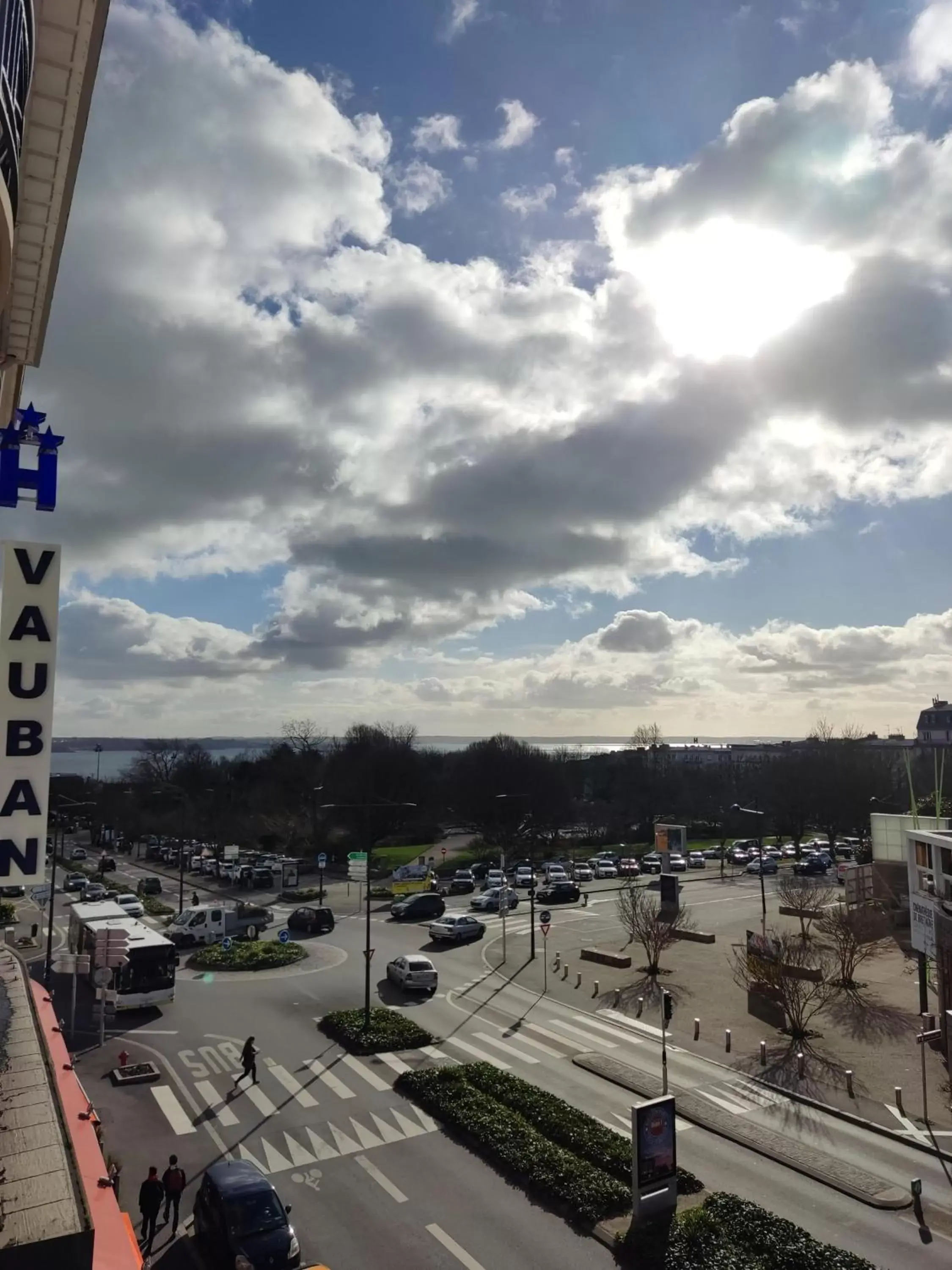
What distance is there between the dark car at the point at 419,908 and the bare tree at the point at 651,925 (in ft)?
41.2

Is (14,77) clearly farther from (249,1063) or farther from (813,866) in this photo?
(813,866)

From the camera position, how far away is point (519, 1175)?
58.6ft

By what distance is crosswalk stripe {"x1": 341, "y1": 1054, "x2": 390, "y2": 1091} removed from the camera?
23266 millimetres

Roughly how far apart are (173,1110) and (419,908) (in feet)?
101

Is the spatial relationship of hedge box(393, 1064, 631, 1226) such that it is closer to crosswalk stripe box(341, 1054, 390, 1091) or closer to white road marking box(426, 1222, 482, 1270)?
crosswalk stripe box(341, 1054, 390, 1091)

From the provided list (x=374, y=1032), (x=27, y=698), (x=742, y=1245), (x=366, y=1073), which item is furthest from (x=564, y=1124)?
(x=27, y=698)

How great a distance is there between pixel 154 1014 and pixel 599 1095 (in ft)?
57.9

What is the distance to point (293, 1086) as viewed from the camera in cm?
2338

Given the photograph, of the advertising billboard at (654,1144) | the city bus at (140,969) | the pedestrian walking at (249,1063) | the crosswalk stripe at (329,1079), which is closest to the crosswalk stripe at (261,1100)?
the pedestrian walking at (249,1063)

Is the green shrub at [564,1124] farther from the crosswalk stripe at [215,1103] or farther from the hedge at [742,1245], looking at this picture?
the crosswalk stripe at [215,1103]

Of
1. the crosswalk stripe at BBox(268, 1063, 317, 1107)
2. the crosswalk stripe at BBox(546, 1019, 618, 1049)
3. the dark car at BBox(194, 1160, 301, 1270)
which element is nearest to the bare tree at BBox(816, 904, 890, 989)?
the crosswalk stripe at BBox(546, 1019, 618, 1049)

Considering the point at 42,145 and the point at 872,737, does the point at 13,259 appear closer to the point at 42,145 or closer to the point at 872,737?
the point at 42,145

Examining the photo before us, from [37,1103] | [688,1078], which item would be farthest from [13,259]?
[688,1078]

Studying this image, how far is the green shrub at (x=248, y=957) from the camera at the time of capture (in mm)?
37875
